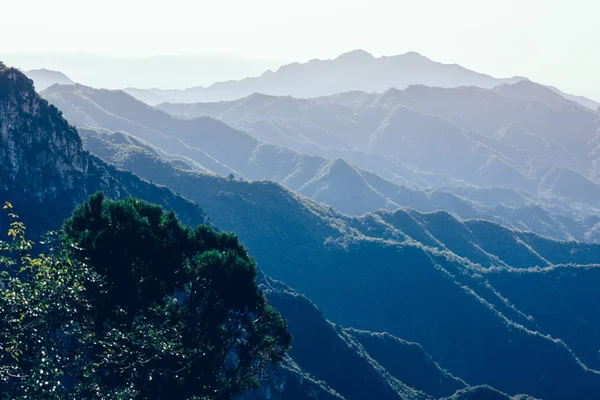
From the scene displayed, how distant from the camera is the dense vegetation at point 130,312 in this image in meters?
22.6

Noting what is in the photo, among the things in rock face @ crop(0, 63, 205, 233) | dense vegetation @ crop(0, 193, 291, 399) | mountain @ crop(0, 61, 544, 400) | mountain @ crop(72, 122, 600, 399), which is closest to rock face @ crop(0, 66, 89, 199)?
rock face @ crop(0, 63, 205, 233)

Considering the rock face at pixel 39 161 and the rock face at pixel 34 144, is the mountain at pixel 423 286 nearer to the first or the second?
the rock face at pixel 39 161

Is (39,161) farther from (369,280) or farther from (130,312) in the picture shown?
(369,280)

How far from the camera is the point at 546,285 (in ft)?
531

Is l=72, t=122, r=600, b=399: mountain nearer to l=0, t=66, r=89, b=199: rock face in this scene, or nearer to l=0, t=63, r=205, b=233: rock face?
l=0, t=63, r=205, b=233: rock face

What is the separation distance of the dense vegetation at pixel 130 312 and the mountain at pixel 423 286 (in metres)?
103

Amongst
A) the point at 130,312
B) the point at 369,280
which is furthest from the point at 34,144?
the point at 369,280

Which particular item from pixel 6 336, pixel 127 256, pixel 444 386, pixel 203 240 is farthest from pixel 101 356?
pixel 444 386

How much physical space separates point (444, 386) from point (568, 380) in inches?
1349

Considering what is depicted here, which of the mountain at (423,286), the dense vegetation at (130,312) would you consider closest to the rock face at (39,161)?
the dense vegetation at (130,312)

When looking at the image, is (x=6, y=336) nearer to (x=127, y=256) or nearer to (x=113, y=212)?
(x=127, y=256)

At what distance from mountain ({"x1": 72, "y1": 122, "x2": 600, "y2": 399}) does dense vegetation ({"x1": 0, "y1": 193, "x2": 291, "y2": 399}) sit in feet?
337

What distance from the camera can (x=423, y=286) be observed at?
489ft

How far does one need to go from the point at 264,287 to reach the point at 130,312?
74.5 meters
